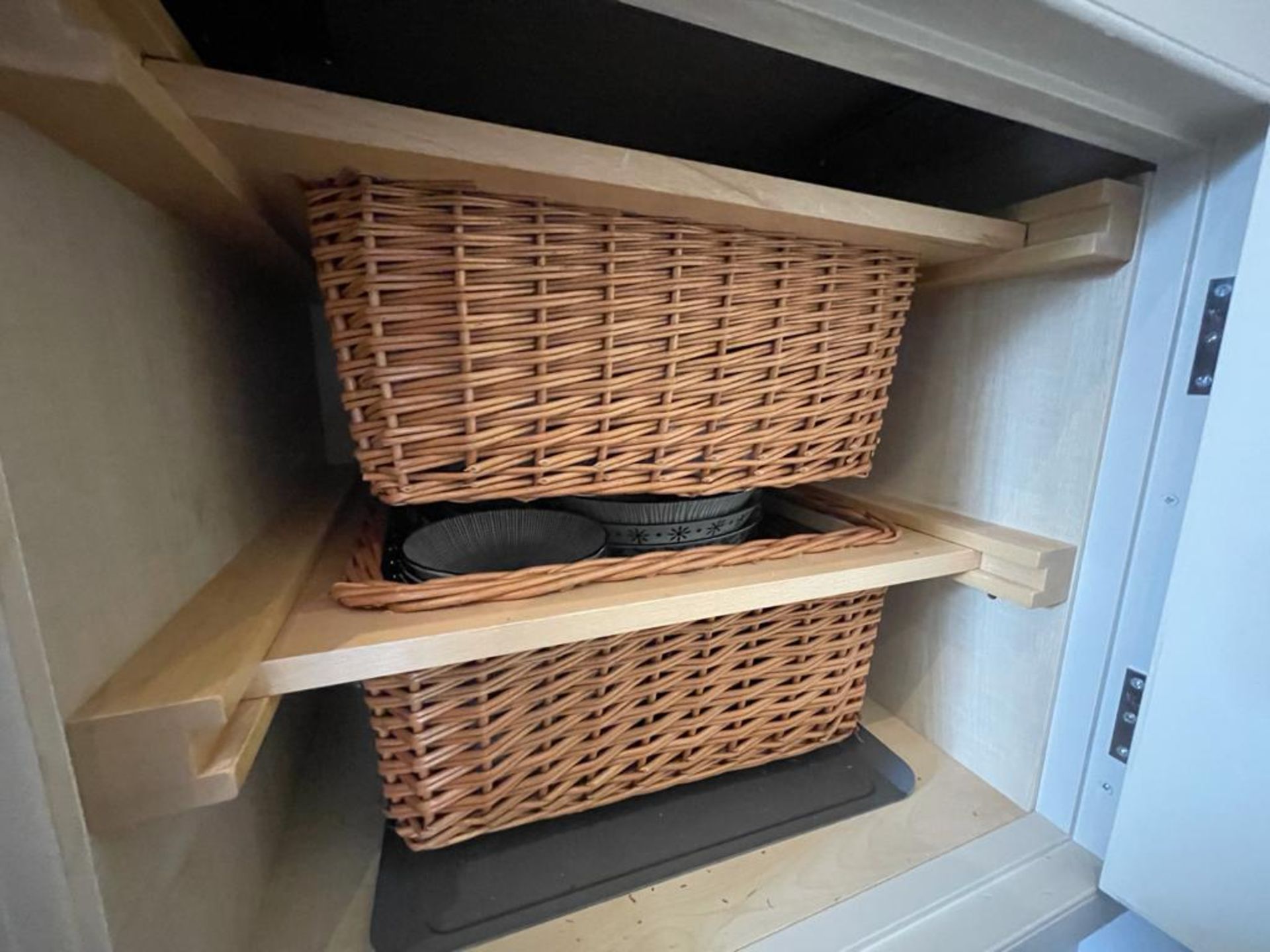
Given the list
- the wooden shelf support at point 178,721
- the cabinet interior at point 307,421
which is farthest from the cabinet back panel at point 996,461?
the wooden shelf support at point 178,721

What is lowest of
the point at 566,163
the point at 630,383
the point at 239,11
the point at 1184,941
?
the point at 1184,941

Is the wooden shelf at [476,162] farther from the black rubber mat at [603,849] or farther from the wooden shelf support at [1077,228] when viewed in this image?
the black rubber mat at [603,849]

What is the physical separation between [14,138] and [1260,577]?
688 mm

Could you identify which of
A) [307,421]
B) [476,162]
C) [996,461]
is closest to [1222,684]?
[996,461]

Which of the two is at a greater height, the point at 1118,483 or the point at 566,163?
the point at 566,163

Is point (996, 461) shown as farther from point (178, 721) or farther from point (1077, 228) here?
point (178, 721)

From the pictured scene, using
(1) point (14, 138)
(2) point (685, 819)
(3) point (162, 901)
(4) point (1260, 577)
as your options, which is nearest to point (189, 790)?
(3) point (162, 901)

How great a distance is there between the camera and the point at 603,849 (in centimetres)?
47

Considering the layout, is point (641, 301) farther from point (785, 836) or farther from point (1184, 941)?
point (1184, 941)

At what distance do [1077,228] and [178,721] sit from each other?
0.64 metres

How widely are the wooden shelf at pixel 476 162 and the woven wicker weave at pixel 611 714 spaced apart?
1.02 ft

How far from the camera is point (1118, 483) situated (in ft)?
1.50

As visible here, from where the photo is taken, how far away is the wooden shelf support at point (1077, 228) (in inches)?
16.6

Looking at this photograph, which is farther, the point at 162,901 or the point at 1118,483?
the point at 1118,483
